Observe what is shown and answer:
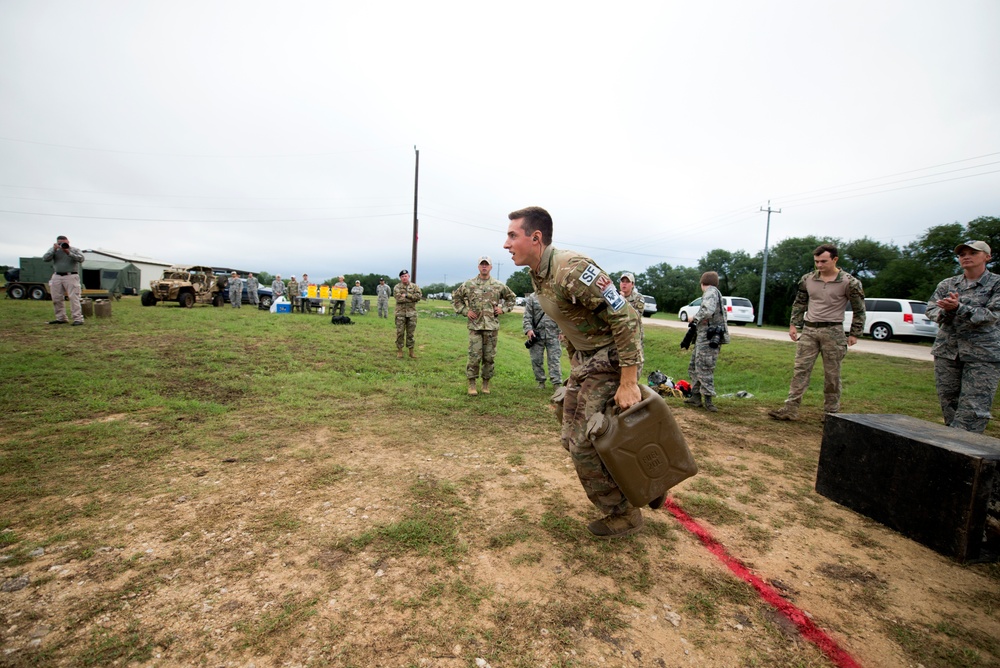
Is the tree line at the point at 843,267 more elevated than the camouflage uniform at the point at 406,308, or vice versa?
the tree line at the point at 843,267

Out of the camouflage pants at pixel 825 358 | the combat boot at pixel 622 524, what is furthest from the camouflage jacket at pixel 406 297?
the combat boot at pixel 622 524

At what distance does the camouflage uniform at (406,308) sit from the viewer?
9.84 meters

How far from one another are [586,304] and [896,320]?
2107 cm

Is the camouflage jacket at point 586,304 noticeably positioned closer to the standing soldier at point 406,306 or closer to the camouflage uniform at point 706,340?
the camouflage uniform at point 706,340

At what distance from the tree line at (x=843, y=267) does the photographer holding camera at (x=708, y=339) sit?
36.2 feet

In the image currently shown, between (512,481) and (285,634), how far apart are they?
200 cm

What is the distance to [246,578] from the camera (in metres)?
2.30

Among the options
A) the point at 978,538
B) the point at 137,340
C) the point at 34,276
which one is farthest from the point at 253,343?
the point at 34,276

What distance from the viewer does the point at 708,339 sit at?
256 inches

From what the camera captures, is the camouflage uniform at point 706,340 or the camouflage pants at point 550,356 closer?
the camouflage uniform at point 706,340

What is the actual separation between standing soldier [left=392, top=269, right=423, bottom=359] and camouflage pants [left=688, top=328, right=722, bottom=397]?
5708 mm

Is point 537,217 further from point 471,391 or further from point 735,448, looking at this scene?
point 471,391

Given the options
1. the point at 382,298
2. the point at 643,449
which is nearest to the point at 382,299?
the point at 382,298

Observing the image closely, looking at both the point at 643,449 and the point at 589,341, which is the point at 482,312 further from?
the point at 643,449
